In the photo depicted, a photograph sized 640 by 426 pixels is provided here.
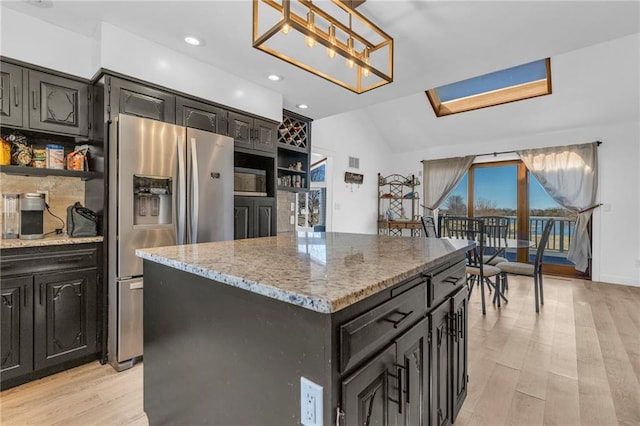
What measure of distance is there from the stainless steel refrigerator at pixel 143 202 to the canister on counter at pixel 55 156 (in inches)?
18.8

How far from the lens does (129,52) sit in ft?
7.85

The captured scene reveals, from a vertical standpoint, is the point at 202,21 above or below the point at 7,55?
above

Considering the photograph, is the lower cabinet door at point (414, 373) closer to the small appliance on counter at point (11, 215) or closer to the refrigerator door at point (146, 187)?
the refrigerator door at point (146, 187)

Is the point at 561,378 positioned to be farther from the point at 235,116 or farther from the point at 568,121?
the point at 568,121

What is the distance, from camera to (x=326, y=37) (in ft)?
5.37

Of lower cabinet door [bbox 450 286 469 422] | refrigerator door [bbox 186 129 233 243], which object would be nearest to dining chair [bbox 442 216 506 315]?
lower cabinet door [bbox 450 286 469 422]

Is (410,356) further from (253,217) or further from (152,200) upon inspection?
(253,217)

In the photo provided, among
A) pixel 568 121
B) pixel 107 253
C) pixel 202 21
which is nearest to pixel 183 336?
pixel 107 253

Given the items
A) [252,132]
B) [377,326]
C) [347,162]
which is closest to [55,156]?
[252,132]

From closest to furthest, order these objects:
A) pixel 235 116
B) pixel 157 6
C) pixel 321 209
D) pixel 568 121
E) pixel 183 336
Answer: pixel 183 336 → pixel 157 6 → pixel 235 116 → pixel 568 121 → pixel 321 209

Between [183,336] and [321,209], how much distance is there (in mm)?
5001

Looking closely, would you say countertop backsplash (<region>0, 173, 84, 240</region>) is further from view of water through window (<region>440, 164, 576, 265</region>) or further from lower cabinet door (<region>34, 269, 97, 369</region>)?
view of water through window (<region>440, 164, 576, 265</region>)

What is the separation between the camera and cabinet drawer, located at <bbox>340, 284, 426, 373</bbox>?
2.58ft

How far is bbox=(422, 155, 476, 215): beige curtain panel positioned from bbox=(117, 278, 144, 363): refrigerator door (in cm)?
567
